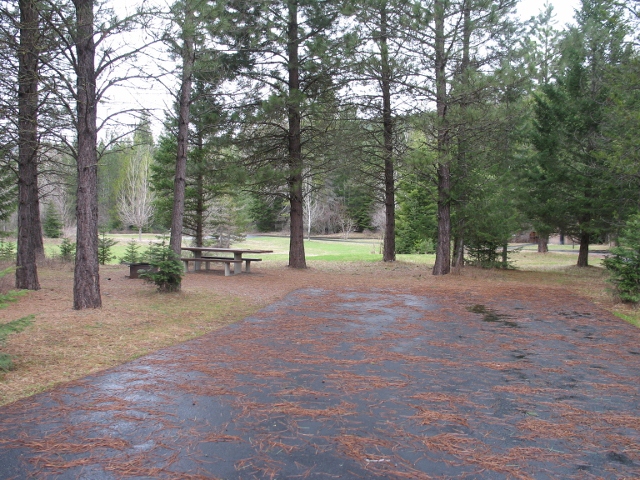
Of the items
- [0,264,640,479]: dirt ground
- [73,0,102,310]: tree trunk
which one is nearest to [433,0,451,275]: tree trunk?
[0,264,640,479]: dirt ground

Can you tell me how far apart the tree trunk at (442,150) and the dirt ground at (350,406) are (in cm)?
666

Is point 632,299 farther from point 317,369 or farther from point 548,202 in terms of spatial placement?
point 548,202

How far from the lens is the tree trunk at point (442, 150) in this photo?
40.8 ft

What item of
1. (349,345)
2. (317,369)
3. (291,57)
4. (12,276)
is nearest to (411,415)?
(317,369)

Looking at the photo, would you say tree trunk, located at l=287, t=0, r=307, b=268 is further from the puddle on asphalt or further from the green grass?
the puddle on asphalt

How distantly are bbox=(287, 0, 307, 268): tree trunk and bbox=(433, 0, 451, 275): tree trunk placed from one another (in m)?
4.48

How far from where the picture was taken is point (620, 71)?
32.3 feet

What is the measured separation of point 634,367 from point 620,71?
7.47 meters

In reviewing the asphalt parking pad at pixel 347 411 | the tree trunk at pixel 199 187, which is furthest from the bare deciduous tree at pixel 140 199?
the asphalt parking pad at pixel 347 411

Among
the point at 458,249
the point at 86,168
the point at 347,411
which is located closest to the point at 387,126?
the point at 458,249

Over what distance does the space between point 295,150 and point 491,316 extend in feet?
33.6

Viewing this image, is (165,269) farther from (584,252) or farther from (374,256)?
(584,252)

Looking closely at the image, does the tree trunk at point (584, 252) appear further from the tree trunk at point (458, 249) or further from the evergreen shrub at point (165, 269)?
the evergreen shrub at point (165, 269)

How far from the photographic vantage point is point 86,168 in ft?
24.9
